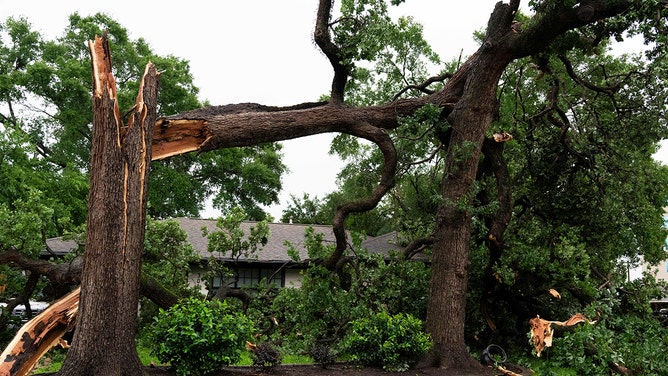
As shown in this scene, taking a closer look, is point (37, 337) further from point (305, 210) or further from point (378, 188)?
point (305, 210)

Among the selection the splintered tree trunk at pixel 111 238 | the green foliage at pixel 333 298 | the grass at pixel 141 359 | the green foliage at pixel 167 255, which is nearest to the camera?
the splintered tree trunk at pixel 111 238

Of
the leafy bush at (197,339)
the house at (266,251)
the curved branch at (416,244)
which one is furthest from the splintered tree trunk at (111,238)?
the house at (266,251)

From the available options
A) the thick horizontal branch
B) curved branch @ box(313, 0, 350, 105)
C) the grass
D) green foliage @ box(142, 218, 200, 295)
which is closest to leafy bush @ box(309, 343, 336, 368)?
the grass

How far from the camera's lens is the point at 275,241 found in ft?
67.4

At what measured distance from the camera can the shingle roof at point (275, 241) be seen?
1801 cm

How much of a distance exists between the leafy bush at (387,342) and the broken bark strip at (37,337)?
3584 mm

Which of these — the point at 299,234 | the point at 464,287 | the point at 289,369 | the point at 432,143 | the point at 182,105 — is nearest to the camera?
the point at 289,369

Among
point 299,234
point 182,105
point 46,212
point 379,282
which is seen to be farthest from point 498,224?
point 182,105

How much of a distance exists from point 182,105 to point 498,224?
1942 centimetres

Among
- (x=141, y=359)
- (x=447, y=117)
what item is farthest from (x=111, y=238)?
(x=447, y=117)

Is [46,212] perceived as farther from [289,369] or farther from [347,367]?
[347,367]

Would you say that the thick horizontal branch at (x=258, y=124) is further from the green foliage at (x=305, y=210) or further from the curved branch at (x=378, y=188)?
the green foliage at (x=305, y=210)

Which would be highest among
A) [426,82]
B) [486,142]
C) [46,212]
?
[426,82]

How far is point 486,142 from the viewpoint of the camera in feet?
33.4
